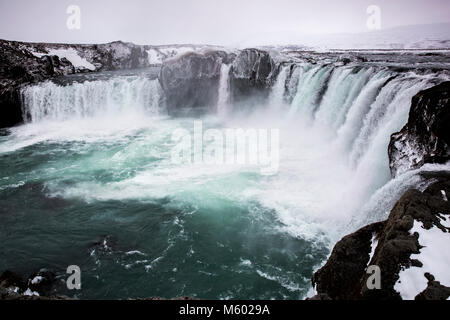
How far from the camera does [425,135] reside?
7379 mm

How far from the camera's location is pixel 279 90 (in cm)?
2192

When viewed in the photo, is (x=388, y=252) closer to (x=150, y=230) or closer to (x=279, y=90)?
(x=150, y=230)

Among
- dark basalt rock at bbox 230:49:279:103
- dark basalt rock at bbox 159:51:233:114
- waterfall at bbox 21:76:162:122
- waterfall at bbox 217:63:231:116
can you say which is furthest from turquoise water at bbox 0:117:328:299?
dark basalt rock at bbox 159:51:233:114

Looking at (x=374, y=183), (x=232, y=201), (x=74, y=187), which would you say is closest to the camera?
(x=374, y=183)

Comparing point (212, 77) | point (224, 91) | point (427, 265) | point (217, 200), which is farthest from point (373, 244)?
point (212, 77)

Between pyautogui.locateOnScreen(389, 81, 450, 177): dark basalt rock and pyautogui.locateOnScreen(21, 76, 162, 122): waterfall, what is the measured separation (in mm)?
23697

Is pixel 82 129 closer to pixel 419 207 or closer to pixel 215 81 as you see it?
pixel 215 81

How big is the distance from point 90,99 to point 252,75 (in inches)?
634

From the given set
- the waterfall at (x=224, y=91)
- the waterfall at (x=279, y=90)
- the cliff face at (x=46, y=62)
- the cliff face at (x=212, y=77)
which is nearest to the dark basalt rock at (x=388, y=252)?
the waterfall at (x=279, y=90)

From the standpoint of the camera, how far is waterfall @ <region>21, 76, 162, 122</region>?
87.1 feet

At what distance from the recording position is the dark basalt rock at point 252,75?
74.1 feet

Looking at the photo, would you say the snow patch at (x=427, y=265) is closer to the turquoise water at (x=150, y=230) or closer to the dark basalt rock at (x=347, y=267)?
the dark basalt rock at (x=347, y=267)

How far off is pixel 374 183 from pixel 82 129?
76.5ft
